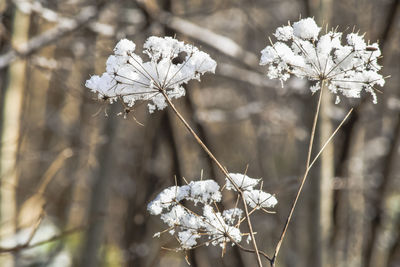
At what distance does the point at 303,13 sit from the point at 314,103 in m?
0.64

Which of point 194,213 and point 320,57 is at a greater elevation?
point 320,57

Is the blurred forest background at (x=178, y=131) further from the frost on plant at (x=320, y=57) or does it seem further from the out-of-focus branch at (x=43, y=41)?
the frost on plant at (x=320, y=57)

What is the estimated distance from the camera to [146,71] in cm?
110

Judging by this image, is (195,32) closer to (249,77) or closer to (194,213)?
(249,77)

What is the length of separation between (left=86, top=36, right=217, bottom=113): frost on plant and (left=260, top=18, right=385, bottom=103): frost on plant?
0.18m

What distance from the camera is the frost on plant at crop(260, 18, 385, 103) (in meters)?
1.14

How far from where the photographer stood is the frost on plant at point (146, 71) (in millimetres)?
1094

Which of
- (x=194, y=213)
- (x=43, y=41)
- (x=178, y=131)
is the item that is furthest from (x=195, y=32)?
(x=194, y=213)

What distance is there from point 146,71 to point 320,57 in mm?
443

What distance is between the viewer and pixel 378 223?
4.37 metres

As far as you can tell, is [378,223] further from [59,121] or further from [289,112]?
[59,121]

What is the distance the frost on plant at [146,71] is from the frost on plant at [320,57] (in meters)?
0.18

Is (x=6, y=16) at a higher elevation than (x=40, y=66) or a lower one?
higher

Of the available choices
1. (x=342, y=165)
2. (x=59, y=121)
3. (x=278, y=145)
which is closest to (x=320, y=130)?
(x=342, y=165)
